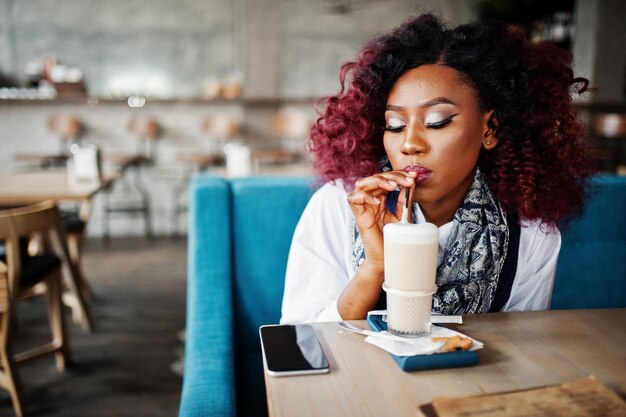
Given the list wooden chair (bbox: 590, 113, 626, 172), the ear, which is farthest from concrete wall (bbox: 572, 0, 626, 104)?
the ear

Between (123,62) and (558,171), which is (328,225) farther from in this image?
(123,62)

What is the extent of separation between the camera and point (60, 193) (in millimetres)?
2959

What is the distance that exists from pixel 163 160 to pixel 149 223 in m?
0.70

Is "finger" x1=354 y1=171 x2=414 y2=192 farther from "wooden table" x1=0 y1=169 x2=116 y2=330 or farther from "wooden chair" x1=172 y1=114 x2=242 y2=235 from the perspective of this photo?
"wooden chair" x1=172 y1=114 x2=242 y2=235

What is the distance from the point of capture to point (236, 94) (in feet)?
22.3

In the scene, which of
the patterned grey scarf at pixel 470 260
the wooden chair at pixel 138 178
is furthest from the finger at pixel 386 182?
the wooden chair at pixel 138 178

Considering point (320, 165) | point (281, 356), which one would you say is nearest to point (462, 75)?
point (320, 165)

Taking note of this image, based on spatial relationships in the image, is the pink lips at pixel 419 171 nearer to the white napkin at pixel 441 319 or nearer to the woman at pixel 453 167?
the woman at pixel 453 167

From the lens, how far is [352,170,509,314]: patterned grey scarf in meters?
1.27

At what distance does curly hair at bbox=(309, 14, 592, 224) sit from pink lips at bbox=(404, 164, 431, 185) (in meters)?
0.26

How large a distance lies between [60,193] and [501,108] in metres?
2.45

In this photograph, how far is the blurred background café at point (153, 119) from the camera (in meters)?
2.96

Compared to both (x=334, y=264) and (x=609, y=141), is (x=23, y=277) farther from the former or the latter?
(x=609, y=141)

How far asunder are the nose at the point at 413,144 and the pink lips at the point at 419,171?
3 centimetres
